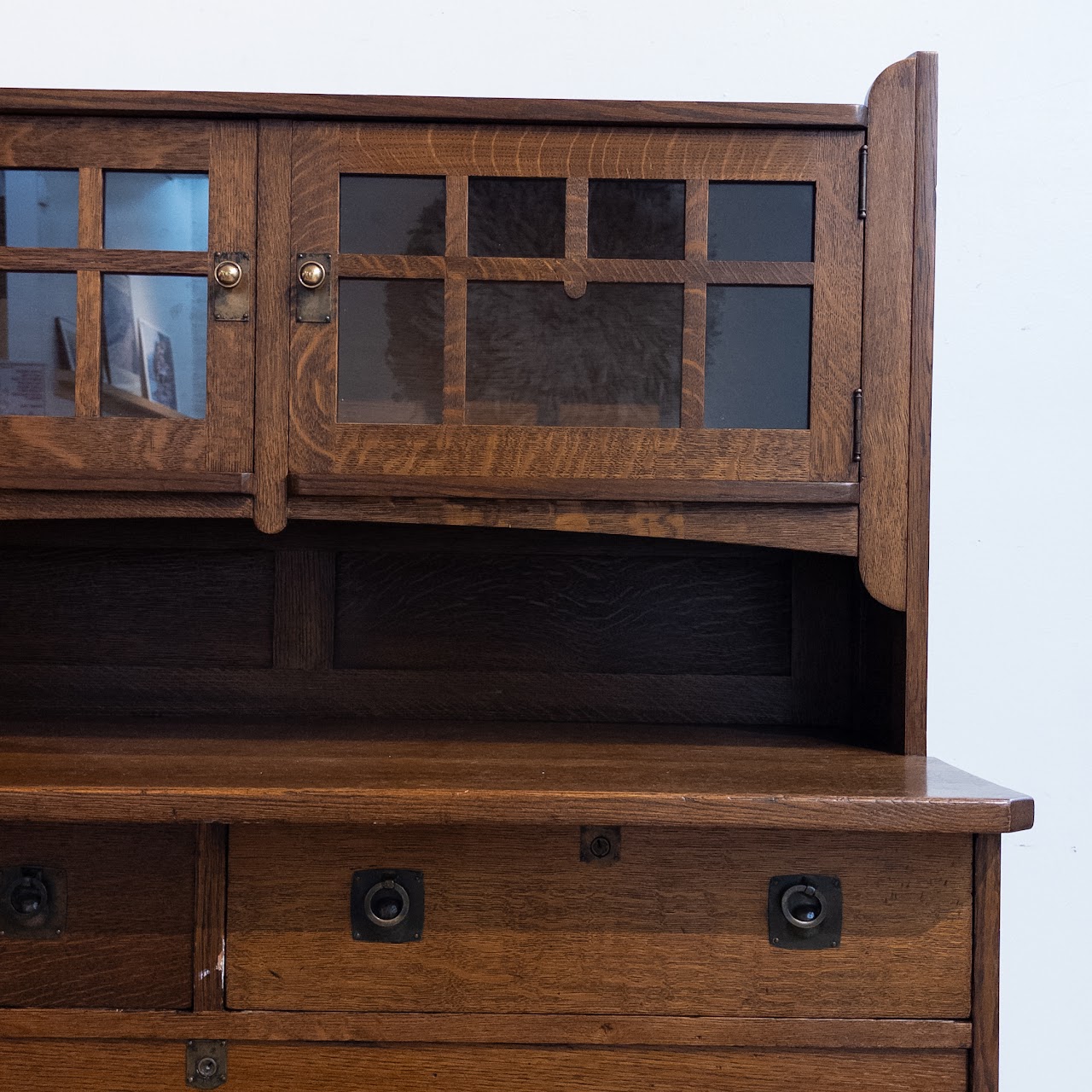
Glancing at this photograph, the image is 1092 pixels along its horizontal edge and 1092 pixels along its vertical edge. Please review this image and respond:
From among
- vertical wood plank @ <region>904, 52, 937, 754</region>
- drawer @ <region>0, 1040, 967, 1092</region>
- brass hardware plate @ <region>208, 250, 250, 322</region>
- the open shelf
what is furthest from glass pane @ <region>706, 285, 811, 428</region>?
drawer @ <region>0, 1040, 967, 1092</region>

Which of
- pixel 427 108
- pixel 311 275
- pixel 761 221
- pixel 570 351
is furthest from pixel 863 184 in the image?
pixel 311 275

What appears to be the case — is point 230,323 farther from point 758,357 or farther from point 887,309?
point 887,309

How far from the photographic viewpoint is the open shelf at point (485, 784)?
2.77 ft

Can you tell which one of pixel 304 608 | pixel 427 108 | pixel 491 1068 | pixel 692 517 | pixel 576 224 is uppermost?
pixel 427 108

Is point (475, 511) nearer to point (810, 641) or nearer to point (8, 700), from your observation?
point (810, 641)

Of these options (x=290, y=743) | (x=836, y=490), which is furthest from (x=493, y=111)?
(x=290, y=743)

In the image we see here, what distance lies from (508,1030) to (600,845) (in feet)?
0.59

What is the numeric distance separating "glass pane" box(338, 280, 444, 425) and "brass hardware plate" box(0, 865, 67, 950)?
0.52 meters

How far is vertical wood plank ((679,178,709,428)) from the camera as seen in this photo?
1.03m

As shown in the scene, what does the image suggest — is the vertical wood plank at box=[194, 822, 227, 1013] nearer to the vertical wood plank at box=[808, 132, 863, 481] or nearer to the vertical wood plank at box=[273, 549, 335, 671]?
the vertical wood plank at box=[273, 549, 335, 671]

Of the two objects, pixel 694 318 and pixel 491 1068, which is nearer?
pixel 491 1068

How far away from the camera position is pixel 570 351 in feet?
3.42

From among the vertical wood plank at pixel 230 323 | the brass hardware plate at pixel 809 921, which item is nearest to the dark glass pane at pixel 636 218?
the vertical wood plank at pixel 230 323

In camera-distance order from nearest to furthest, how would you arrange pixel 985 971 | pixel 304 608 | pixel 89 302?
pixel 985 971 → pixel 89 302 → pixel 304 608
